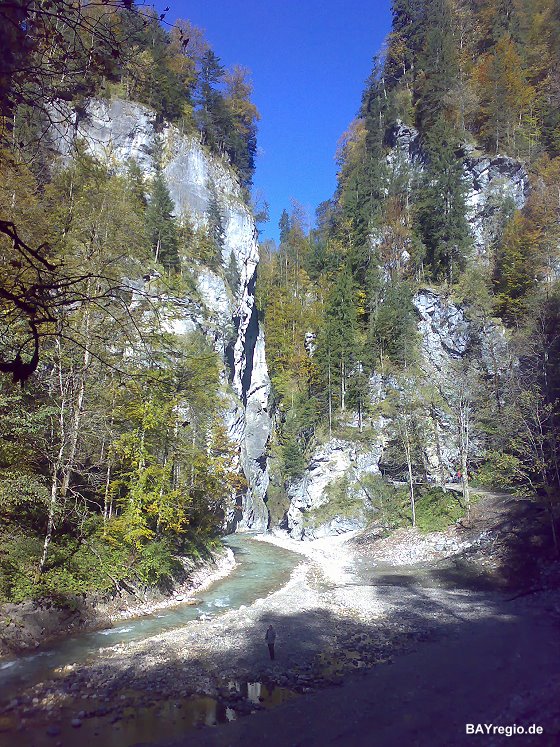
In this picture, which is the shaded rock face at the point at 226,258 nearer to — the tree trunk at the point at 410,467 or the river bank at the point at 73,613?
the tree trunk at the point at 410,467

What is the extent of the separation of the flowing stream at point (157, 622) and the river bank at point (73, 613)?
0.30 m

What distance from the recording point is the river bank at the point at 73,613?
386 inches

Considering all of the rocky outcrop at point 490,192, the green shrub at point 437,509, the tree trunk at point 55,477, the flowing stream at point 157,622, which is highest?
the rocky outcrop at point 490,192

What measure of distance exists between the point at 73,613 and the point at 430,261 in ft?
125

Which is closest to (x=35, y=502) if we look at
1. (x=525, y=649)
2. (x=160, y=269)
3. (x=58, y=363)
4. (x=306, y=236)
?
(x=58, y=363)

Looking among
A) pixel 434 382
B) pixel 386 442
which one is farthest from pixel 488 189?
pixel 386 442

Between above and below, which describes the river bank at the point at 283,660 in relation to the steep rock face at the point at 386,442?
below

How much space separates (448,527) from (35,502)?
1917 centimetres

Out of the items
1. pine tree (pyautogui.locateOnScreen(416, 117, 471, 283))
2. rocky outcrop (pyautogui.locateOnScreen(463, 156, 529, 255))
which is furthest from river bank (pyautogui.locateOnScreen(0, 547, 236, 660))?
rocky outcrop (pyautogui.locateOnScreen(463, 156, 529, 255))

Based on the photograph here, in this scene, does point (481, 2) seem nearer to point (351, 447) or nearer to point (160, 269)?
point (160, 269)

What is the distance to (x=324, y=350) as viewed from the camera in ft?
124

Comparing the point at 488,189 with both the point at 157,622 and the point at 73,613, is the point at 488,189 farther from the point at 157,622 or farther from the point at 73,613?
the point at 73,613

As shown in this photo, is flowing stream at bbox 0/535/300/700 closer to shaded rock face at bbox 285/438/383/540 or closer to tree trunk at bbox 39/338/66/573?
tree trunk at bbox 39/338/66/573

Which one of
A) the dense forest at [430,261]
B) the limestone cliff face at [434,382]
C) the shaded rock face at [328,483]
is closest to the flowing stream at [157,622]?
the shaded rock face at [328,483]
